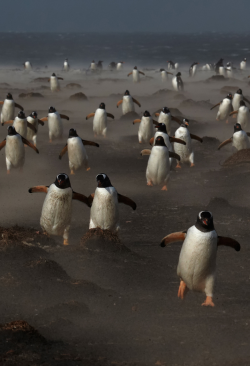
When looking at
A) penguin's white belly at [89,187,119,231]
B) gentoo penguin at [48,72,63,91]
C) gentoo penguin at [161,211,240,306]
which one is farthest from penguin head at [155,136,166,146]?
gentoo penguin at [48,72,63,91]

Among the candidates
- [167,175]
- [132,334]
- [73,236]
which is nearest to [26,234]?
[73,236]

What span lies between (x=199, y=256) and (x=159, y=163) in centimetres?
440

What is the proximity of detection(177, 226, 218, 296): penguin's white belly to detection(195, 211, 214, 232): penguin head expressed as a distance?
2.4 inches

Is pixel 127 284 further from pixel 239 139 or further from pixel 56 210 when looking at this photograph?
pixel 239 139

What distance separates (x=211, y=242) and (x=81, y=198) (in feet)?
8.44

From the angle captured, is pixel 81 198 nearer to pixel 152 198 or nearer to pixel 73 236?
pixel 73 236

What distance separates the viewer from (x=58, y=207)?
715 cm

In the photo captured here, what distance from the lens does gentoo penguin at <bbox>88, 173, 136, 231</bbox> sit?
699cm

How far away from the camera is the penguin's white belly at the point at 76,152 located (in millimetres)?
10617

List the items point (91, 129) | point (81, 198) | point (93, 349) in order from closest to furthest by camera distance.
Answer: point (93, 349), point (81, 198), point (91, 129)

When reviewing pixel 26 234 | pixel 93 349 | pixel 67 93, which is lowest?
pixel 93 349

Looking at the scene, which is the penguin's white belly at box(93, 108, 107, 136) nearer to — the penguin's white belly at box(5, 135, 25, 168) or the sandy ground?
the sandy ground

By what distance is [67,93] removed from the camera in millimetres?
26359

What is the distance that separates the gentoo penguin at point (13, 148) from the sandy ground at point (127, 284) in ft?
1.09
